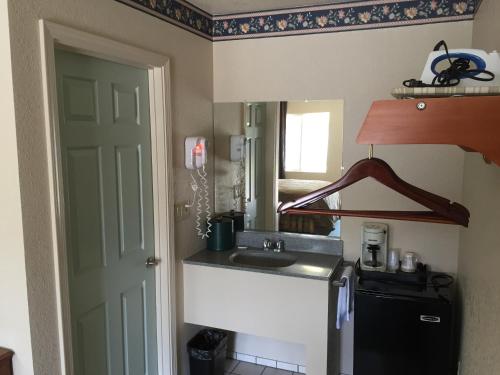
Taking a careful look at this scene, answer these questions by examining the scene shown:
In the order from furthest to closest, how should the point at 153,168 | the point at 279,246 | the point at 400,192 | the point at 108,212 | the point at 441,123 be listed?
the point at 279,246 → the point at 153,168 → the point at 108,212 → the point at 400,192 → the point at 441,123

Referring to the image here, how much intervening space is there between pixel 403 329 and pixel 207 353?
116 centimetres

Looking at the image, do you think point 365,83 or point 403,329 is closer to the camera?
point 403,329

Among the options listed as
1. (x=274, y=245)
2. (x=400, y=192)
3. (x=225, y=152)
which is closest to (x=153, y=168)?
(x=225, y=152)

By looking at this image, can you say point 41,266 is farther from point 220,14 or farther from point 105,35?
point 220,14

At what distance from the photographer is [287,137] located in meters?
2.75

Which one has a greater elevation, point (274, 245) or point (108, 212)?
point (108, 212)

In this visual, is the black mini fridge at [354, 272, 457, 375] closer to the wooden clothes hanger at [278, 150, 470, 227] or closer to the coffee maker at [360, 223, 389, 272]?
the coffee maker at [360, 223, 389, 272]

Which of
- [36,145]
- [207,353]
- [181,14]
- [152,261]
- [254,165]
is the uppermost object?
[181,14]

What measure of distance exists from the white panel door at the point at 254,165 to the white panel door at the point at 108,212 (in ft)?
2.55

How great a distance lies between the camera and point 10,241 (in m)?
1.57

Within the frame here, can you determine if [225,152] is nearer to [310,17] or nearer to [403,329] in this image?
[310,17]

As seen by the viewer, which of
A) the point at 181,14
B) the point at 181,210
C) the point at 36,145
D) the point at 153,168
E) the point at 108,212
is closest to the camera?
the point at 36,145

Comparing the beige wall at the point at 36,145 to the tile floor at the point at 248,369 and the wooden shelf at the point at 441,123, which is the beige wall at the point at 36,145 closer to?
the wooden shelf at the point at 441,123

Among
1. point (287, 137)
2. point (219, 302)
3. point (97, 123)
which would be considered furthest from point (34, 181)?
point (287, 137)
